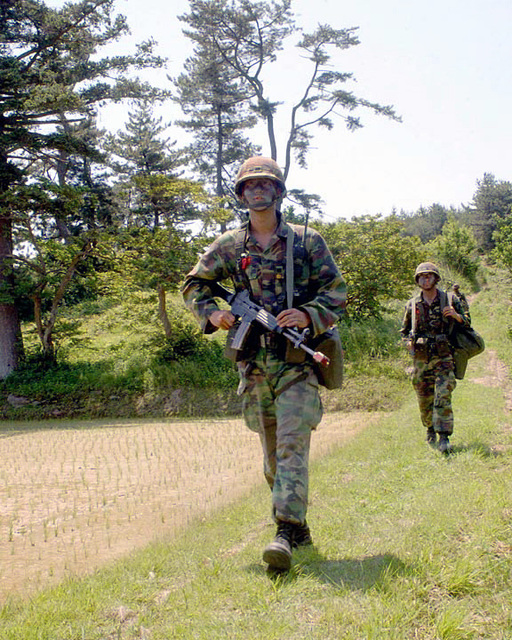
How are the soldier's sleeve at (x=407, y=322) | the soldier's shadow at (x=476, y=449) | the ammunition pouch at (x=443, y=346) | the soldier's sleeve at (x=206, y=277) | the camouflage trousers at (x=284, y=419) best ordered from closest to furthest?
1. the camouflage trousers at (x=284, y=419)
2. the soldier's sleeve at (x=206, y=277)
3. the soldier's shadow at (x=476, y=449)
4. the ammunition pouch at (x=443, y=346)
5. the soldier's sleeve at (x=407, y=322)

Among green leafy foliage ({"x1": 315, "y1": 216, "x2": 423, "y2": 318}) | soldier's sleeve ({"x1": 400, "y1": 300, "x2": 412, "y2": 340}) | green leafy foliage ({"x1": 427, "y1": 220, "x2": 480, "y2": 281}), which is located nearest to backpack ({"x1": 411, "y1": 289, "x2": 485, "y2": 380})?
soldier's sleeve ({"x1": 400, "y1": 300, "x2": 412, "y2": 340})

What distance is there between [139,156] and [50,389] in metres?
18.3

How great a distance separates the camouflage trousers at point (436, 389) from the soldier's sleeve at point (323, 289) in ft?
10.9

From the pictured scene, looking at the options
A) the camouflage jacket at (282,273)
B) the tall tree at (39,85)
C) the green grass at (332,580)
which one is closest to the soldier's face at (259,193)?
the camouflage jacket at (282,273)

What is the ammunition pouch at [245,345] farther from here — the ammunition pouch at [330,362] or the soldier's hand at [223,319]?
the ammunition pouch at [330,362]

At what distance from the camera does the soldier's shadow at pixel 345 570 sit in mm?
3502

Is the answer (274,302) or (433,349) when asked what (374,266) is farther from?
(274,302)

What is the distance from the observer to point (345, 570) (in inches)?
148

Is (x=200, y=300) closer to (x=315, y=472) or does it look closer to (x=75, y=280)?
(x=315, y=472)

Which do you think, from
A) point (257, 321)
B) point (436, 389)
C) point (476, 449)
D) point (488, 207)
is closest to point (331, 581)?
point (257, 321)

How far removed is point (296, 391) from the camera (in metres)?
4.28

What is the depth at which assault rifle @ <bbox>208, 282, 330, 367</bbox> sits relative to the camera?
4.19 m

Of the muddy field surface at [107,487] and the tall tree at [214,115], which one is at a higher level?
the tall tree at [214,115]

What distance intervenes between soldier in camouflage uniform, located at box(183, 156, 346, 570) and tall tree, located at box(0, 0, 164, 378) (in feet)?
51.2
